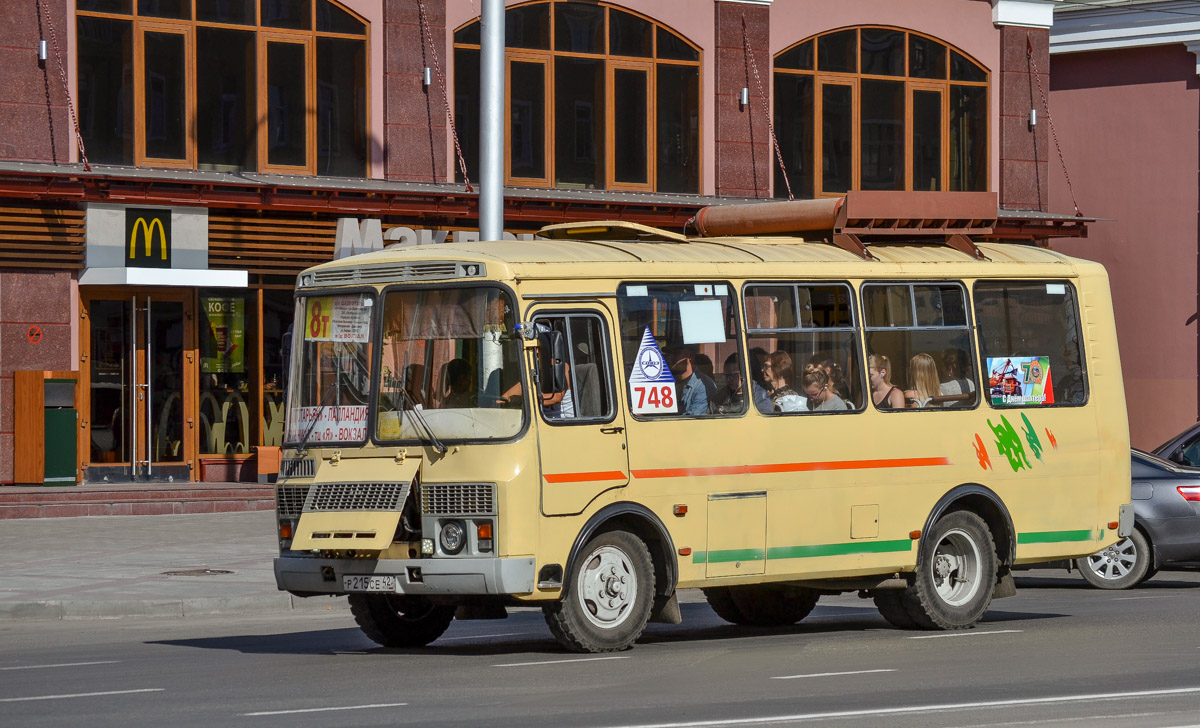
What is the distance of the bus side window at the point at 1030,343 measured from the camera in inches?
541

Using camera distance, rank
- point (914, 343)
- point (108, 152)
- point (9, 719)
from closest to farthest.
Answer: point (9, 719) → point (914, 343) → point (108, 152)

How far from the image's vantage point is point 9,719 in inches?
Result: 350

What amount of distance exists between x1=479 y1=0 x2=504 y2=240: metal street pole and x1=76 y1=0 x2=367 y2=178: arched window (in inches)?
391

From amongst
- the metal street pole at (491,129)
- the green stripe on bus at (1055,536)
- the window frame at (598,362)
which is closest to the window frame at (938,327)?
the green stripe on bus at (1055,536)

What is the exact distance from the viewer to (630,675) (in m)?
10.4

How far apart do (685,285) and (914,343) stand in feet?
6.76

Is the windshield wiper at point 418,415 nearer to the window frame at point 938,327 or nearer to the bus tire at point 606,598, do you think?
the bus tire at point 606,598

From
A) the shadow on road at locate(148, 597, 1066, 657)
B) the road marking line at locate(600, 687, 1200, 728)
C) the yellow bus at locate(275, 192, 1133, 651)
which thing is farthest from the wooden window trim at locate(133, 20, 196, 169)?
the road marking line at locate(600, 687, 1200, 728)

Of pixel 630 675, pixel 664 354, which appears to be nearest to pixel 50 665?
pixel 630 675

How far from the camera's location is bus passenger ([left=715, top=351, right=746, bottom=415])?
483 inches

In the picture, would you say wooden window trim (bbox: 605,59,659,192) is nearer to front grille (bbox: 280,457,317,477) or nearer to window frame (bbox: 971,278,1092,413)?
window frame (bbox: 971,278,1092,413)

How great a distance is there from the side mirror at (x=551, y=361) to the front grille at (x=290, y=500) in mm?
1708

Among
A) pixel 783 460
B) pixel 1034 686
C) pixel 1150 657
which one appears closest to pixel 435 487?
pixel 783 460

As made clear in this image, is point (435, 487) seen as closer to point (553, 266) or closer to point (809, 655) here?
point (553, 266)
